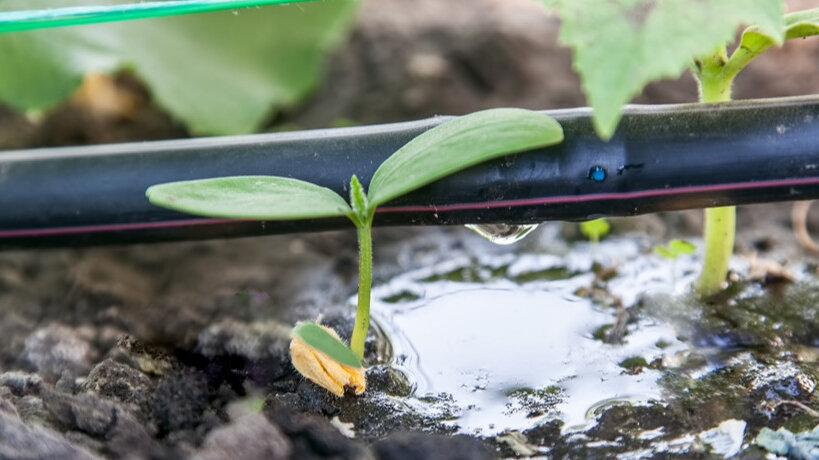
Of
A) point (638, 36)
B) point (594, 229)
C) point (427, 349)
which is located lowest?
point (427, 349)

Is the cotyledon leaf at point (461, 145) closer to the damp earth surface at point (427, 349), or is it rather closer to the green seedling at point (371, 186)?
the green seedling at point (371, 186)

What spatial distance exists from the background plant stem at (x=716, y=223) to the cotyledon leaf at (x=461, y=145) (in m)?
0.26

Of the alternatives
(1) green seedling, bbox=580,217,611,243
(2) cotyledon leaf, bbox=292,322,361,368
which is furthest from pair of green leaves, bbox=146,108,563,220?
(1) green seedling, bbox=580,217,611,243

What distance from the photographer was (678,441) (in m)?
0.74

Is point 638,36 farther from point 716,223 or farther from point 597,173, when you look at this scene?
point 716,223

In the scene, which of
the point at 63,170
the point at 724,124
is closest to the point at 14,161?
the point at 63,170

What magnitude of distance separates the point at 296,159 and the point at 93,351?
1.12ft

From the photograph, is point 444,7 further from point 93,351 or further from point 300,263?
point 93,351

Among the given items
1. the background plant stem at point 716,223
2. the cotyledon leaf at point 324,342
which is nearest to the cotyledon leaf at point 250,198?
the cotyledon leaf at point 324,342

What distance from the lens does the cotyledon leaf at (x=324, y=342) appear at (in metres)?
0.71

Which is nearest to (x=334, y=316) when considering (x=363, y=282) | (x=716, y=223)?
(x=363, y=282)

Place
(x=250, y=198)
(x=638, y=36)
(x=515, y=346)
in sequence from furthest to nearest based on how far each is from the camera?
(x=515, y=346) → (x=250, y=198) → (x=638, y=36)

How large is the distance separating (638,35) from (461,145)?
178 mm

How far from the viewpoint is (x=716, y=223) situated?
956 millimetres
